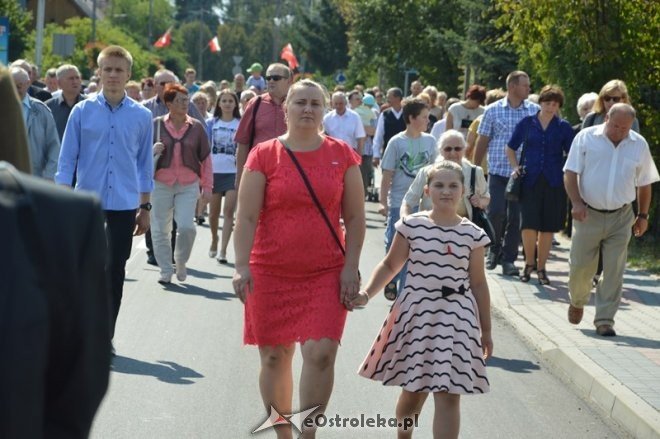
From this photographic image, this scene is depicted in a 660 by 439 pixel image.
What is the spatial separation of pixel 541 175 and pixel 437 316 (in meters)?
7.64

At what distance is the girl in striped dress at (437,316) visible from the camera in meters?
6.09

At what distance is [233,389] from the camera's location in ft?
26.8

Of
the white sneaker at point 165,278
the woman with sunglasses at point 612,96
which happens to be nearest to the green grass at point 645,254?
the woman with sunglasses at point 612,96

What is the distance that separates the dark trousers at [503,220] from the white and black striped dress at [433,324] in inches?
301

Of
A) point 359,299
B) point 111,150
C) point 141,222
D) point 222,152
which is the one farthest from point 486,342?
point 222,152

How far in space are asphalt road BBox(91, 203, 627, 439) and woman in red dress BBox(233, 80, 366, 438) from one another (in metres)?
0.93

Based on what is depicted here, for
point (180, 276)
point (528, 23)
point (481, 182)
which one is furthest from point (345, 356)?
point (528, 23)

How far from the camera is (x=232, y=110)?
1535cm

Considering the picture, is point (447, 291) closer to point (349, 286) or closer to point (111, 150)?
point (349, 286)

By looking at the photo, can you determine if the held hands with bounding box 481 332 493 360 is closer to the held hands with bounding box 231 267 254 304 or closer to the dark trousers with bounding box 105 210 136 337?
the held hands with bounding box 231 267 254 304

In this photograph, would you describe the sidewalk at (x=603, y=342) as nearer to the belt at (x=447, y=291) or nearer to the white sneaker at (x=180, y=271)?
the belt at (x=447, y=291)

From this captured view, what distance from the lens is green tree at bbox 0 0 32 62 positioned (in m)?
49.6

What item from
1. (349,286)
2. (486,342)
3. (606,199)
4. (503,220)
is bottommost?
(503,220)

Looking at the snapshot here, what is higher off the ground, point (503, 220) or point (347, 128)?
point (347, 128)
